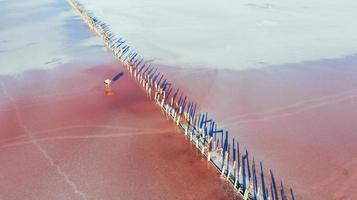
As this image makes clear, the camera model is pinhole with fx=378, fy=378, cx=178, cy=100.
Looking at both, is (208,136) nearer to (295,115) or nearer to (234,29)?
(295,115)

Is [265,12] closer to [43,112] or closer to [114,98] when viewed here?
[114,98]

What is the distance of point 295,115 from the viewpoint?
13789mm

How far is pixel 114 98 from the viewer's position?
1517 centimetres

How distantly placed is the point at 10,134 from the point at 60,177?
328 centimetres

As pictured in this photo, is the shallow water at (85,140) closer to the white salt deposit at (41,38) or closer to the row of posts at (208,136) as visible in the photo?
the white salt deposit at (41,38)

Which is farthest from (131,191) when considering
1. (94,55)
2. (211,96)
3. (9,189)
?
(94,55)

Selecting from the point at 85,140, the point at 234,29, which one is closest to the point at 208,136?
the point at 85,140

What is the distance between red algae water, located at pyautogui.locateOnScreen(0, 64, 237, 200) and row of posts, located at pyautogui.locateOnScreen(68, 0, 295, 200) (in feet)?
1.10

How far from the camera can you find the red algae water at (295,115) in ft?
35.2

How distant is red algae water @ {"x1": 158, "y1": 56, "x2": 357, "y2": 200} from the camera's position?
10.7 m

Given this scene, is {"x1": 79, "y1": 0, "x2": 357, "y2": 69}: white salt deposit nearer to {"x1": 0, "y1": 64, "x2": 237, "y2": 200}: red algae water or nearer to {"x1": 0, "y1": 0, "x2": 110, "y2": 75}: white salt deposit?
{"x1": 0, "y1": 0, "x2": 110, "y2": 75}: white salt deposit

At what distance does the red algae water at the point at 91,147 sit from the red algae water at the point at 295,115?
2.04m

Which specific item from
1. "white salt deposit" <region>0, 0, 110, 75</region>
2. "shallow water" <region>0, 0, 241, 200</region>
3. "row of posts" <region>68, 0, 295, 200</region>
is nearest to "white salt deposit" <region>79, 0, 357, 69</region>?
"row of posts" <region>68, 0, 295, 200</region>

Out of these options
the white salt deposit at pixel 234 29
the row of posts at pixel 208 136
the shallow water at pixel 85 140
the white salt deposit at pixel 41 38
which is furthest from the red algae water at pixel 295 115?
the white salt deposit at pixel 41 38
